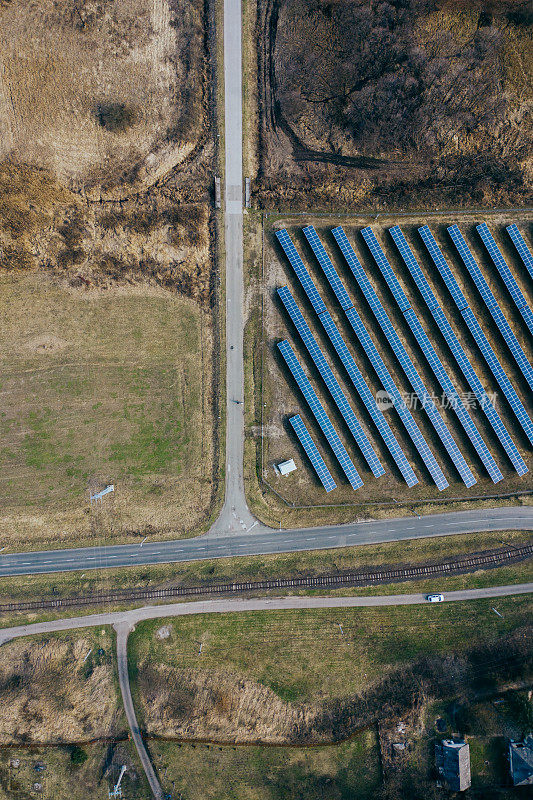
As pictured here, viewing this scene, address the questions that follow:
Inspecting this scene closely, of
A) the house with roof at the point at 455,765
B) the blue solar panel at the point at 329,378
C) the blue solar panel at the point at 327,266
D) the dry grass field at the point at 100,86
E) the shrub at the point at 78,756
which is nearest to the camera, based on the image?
the house with roof at the point at 455,765

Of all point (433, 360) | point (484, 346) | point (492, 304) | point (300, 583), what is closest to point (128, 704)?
point (300, 583)

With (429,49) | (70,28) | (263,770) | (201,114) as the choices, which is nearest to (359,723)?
(263,770)

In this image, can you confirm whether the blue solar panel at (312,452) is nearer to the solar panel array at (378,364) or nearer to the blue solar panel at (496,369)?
the solar panel array at (378,364)

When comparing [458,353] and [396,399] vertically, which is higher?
[458,353]

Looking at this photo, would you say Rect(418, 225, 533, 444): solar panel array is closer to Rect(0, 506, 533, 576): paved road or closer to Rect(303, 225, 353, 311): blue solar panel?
Rect(303, 225, 353, 311): blue solar panel

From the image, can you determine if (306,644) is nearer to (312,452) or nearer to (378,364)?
(312,452)

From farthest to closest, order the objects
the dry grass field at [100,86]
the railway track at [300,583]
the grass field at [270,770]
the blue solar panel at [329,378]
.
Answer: the railway track at [300,583], the blue solar panel at [329,378], the grass field at [270,770], the dry grass field at [100,86]

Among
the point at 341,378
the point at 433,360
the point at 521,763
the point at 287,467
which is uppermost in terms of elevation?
the point at 433,360

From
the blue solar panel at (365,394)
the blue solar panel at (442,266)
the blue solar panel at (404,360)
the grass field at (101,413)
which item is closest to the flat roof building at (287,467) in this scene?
the grass field at (101,413)
